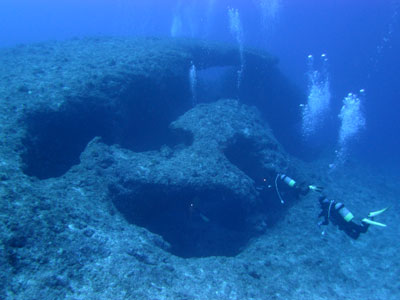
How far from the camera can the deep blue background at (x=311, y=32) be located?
44.2 metres

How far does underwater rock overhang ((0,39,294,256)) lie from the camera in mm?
6836

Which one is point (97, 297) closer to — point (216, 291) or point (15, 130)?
point (216, 291)

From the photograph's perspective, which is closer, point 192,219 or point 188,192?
point 188,192

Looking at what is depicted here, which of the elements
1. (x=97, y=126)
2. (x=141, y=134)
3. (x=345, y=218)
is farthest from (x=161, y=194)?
(x=345, y=218)

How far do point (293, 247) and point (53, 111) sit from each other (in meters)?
7.67

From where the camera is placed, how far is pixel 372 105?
48.2 meters

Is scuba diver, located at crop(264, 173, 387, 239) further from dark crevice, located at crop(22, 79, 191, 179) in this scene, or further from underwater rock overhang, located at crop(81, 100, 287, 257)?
dark crevice, located at crop(22, 79, 191, 179)

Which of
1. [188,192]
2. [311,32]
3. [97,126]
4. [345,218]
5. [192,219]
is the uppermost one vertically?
[97,126]

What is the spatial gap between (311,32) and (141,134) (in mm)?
95601

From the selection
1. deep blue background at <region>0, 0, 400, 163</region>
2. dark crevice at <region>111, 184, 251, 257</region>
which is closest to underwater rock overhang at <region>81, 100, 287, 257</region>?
dark crevice at <region>111, 184, 251, 257</region>

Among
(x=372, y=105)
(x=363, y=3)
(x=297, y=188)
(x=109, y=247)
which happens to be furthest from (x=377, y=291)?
A: (x=363, y=3)

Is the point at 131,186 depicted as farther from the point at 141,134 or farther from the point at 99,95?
the point at 141,134

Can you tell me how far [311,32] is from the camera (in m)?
88.2

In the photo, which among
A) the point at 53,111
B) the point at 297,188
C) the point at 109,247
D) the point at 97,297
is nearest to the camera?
the point at 97,297
